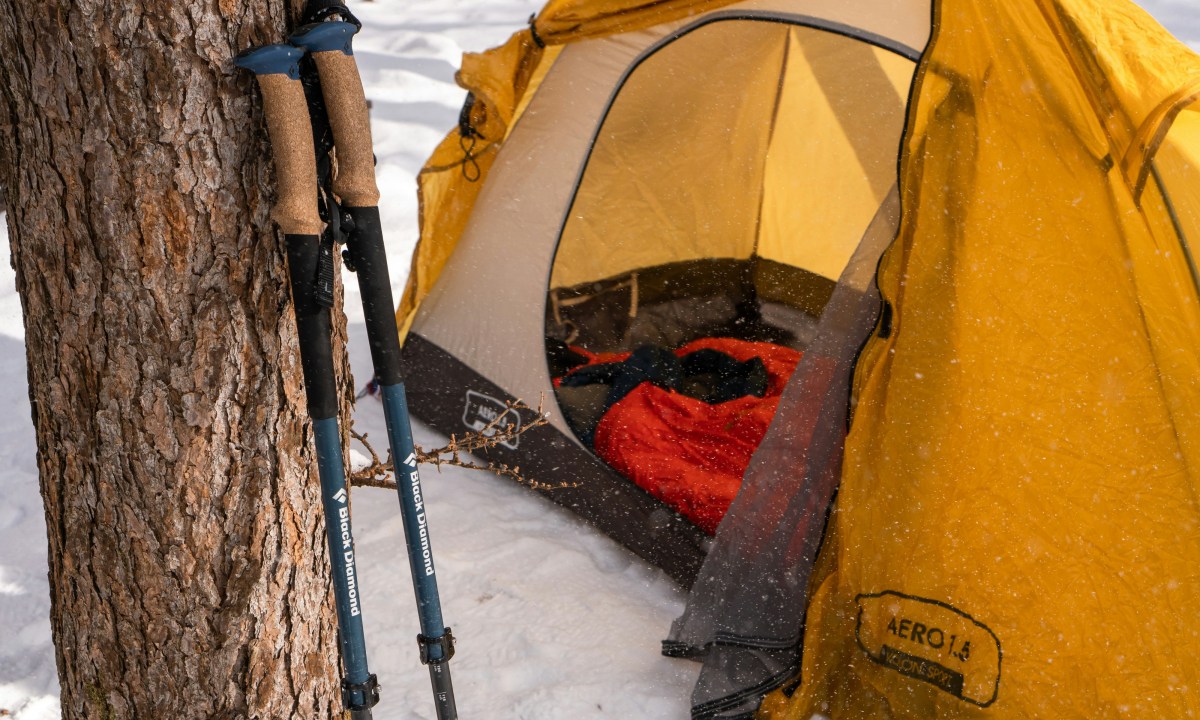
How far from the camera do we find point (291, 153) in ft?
3.63

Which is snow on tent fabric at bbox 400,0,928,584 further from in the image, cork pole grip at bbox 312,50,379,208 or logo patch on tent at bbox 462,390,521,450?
cork pole grip at bbox 312,50,379,208

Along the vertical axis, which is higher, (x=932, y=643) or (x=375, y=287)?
(x=375, y=287)

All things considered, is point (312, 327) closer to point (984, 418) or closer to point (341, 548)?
point (341, 548)

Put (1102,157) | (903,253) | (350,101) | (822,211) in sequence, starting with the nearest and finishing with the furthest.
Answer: (350,101), (1102,157), (903,253), (822,211)

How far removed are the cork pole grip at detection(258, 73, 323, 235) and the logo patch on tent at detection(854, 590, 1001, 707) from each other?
1490 mm

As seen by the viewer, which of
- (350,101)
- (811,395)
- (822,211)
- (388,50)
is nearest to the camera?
(350,101)

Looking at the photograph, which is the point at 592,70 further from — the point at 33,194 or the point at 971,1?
the point at 33,194

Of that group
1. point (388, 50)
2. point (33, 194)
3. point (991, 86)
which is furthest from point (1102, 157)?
point (388, 50)

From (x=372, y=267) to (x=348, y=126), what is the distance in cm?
18

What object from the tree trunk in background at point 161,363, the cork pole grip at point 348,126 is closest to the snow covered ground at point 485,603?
the tree trunk in background at point 161,363

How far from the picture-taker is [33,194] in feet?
3.79

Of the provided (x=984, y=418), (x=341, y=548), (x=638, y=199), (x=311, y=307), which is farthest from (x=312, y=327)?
(x=638, y=199)

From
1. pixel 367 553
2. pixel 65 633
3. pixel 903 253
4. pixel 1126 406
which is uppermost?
pixel 903 253

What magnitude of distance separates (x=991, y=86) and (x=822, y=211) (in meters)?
1.82
